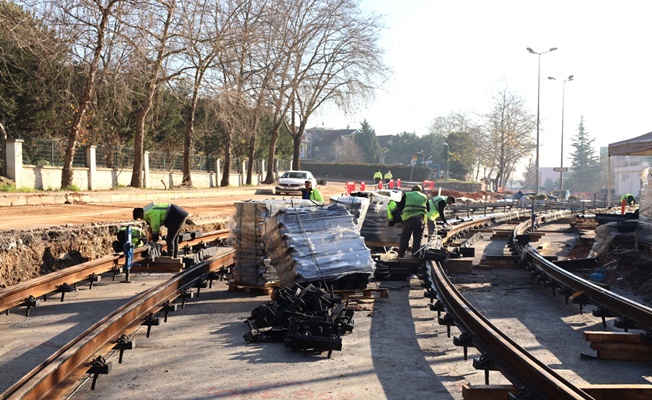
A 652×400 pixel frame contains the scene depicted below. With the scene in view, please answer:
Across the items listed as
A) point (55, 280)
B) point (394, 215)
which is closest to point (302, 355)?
point (55, 280)

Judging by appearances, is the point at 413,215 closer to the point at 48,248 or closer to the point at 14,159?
the point at 48,248

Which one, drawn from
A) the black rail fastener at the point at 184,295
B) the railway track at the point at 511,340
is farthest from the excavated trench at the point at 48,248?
the railway track at the point at 511,340

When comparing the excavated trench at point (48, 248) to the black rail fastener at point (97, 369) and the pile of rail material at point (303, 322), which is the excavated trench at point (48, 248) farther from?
the black rail fastener at point (97, 369)

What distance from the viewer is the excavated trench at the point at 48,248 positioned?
12.3 m

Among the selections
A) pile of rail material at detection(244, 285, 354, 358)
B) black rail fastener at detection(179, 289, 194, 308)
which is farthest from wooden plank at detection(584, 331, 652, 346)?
black rail fastener at detection(179, 289, 194, 308)

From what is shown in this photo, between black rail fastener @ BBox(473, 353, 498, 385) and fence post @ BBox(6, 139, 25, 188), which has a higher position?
fence post @ BBox(6, 139, 25, 188)

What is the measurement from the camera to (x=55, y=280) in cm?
1052

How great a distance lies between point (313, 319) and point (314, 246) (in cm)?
262

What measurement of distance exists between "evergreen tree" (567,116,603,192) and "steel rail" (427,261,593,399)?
391ft

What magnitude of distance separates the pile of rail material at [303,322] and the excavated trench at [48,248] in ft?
18.5

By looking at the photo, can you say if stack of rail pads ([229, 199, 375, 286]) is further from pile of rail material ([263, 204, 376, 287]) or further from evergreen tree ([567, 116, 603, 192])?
evergreen tree ([567, 116, 603, 192])

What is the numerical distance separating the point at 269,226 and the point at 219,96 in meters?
25.1

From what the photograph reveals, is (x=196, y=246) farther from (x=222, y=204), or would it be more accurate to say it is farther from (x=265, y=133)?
(x=265, y=133)

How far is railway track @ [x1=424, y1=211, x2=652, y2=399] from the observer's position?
5.16m
